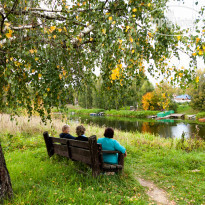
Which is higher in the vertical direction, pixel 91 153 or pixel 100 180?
pixel 91 153

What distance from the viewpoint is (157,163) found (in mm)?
5070

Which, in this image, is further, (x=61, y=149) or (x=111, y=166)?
(x=61, y=149)

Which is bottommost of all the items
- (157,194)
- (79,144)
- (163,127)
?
(163,127)

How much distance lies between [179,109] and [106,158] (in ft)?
124

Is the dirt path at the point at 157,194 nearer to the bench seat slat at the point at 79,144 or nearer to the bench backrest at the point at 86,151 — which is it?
the bench backrest at the point at 86,151

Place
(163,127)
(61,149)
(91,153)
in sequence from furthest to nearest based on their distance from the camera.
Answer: (163,127) → (61,149) → (91,153)

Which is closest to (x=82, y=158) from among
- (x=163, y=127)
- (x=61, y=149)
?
(x=61, y=149)

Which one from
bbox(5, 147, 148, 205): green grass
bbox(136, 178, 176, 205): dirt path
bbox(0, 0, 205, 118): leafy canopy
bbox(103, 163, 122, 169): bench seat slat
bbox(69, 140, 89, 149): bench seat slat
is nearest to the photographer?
bbox(0, 0, 205, 118): leafy canopy

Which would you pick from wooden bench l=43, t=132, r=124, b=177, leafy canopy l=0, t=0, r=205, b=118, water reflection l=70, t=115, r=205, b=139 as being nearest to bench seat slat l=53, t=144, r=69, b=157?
wooden bench l=43, t=132, r=124, b=177

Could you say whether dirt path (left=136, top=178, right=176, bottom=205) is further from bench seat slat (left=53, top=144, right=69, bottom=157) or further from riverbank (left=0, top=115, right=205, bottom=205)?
bench seat slat (left=53, top=144, right=69, bottom=157)

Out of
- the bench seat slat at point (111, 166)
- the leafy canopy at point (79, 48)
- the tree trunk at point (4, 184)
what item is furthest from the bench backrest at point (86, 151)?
the tree trunk at point (4, 184)

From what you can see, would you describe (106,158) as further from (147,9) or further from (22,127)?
(22,127)

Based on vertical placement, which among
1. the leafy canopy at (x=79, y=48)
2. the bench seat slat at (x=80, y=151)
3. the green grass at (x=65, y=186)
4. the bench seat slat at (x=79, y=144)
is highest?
the leafy canopy at (x=79, y=48)

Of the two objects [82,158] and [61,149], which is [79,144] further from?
[61,149]
